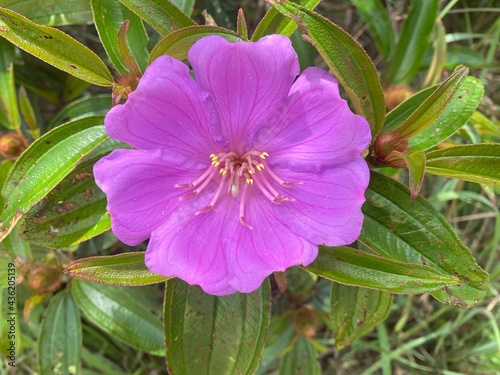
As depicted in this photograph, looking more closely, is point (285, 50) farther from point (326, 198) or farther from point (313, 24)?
point (326, 198)

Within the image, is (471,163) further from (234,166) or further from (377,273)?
(234,166)

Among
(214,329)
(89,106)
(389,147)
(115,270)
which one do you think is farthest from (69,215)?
(389,147)

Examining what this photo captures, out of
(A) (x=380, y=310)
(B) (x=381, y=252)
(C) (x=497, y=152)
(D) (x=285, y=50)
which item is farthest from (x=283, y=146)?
(A) (x=380, y=310)

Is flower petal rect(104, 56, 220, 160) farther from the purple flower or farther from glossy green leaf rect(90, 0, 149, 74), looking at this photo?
glossy green leaf rect(90, 0, 149, 74)

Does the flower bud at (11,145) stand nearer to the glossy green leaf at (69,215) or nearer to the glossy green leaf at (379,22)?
the glossy green leaf at (69,215)

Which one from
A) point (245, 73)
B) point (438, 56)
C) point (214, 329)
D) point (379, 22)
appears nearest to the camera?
point (245, 73)

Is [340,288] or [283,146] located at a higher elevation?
[283,146]

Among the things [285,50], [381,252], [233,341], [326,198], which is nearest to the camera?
[285,50]
